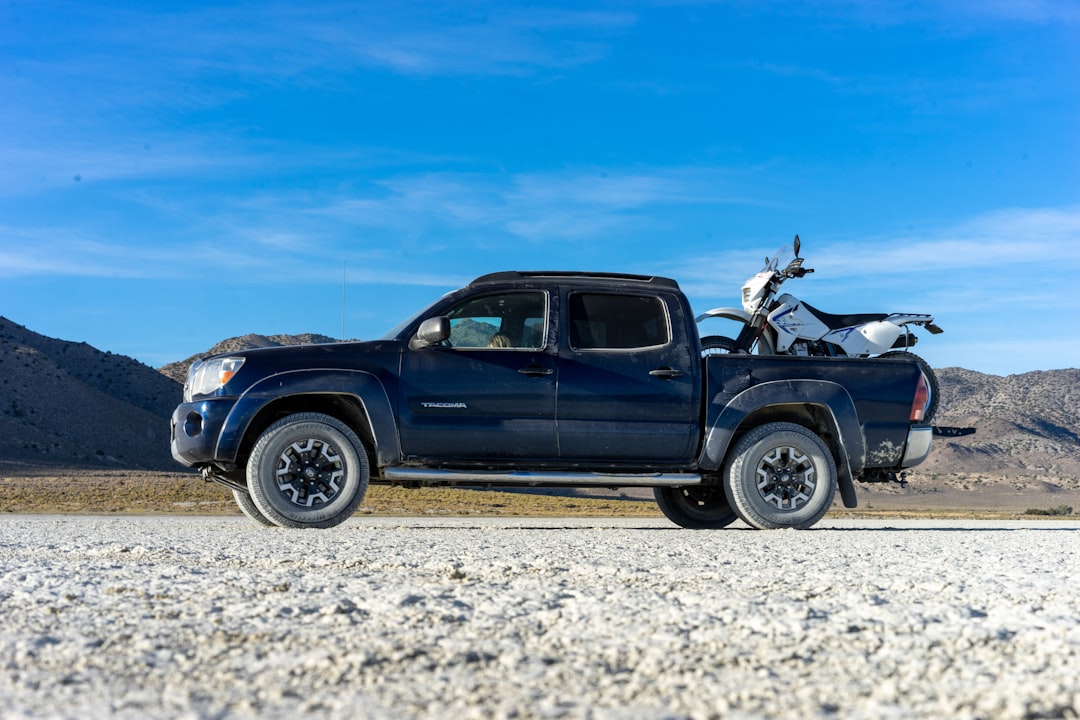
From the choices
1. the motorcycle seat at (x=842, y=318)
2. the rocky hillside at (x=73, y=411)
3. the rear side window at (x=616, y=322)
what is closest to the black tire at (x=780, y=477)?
the rear side window at (x=616, y=322)

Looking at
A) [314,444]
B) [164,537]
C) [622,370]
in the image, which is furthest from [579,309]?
[164,537]

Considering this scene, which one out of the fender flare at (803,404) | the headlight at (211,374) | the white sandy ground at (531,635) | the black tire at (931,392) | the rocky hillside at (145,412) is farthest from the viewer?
the rocky hillside at (145,412)

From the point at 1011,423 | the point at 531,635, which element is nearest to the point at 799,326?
the point at 531,635

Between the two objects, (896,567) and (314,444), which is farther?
(314,444)

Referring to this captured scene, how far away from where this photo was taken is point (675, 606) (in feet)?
14.2

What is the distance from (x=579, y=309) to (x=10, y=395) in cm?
7782

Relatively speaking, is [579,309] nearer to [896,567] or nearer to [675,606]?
[896,567]

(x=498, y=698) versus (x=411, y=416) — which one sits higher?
(x=411, y=416)

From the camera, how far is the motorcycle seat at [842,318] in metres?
12.2

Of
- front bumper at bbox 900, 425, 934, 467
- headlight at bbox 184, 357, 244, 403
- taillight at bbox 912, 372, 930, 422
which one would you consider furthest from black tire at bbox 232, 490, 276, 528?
taillight at bbox 912, 372, 930, 422

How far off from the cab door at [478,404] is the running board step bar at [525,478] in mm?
124

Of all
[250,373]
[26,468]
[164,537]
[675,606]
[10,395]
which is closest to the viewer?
[675,606]

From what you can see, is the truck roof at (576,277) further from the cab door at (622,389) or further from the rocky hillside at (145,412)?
the rocky hillside at (145,412)

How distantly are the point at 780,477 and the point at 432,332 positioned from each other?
3069mm
